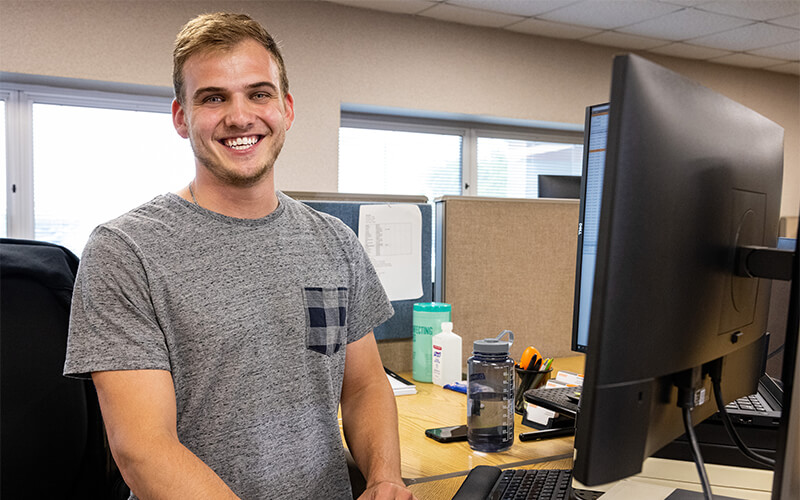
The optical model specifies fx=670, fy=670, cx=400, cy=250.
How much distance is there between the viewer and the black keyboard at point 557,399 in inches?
46.5

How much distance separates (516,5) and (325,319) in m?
3.55

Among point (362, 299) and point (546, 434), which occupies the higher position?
point (362, 299)

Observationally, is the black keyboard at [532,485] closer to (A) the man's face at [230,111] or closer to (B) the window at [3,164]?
(A) the man's face at [230,111]

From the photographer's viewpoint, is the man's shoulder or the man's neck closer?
the man's neck

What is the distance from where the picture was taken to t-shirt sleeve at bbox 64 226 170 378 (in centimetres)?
92

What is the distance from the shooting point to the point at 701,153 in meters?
0.58

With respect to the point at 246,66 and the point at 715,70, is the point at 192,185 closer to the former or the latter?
the point at 246,66

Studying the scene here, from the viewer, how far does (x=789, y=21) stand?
14.7 ft

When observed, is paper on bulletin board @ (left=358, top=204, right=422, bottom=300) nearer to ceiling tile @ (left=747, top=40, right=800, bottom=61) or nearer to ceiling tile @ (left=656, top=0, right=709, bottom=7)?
ceiling tile @ (left=656, top=0, right=709, bottom=7)

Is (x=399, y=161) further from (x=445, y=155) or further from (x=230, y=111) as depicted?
(x=230, y=111)

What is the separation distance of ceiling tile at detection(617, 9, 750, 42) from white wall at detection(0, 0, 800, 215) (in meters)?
0.50

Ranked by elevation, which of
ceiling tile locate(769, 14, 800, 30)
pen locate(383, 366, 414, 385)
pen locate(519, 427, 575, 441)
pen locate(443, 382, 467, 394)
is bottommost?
pen locate(383, 366, 414, 385)

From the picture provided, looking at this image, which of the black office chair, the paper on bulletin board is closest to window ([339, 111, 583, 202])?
the paper on bulletin board

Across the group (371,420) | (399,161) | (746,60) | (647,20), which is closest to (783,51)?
(746,60)
